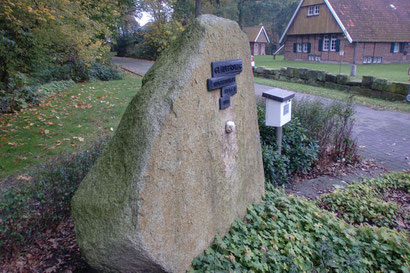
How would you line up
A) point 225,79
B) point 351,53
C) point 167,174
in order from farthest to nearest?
point 351,53, point 225,79, point 167,174

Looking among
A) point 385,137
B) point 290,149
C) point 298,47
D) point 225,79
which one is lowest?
point 385,137

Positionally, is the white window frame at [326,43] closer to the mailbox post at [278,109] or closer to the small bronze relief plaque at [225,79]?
the mailbox post at [278,109]

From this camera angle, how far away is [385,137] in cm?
830

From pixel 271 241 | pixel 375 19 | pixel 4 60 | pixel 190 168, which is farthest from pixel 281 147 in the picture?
pixel 375 19

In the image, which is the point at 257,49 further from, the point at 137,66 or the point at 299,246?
the point at 299,246

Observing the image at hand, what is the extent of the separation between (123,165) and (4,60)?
830 centimetres

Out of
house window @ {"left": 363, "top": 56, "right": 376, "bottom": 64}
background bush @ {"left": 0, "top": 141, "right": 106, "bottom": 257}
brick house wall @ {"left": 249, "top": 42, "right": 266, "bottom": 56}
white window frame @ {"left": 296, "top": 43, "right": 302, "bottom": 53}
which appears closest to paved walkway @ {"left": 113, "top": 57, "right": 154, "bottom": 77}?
background bush @ {"left": 0, "top": 141, "right": 106, "bottom": 257}

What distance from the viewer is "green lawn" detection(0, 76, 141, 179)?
5991 mm

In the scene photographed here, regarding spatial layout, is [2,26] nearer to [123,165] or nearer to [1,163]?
[1,163]

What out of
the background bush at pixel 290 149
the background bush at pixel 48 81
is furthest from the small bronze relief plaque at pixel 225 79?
the background bush at pixel 48 81

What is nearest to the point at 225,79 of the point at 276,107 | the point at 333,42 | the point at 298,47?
the point at 276,107

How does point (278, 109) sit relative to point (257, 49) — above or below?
below

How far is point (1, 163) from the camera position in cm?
561

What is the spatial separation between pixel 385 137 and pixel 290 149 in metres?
4.26
